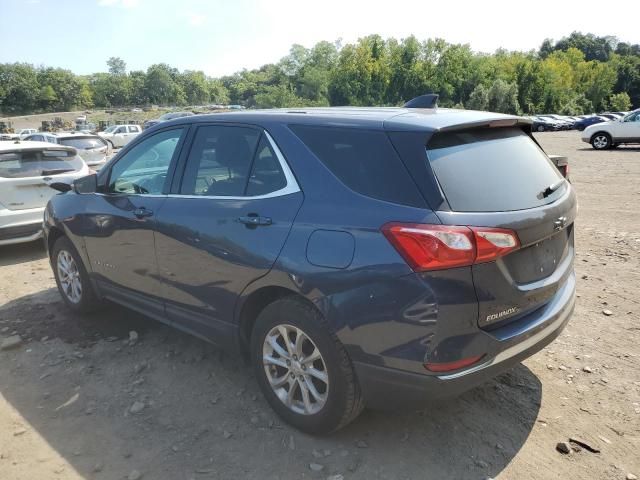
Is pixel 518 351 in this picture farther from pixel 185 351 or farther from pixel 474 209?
pixel 185 351

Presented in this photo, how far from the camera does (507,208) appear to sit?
8.21ft

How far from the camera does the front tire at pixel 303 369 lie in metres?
2.61

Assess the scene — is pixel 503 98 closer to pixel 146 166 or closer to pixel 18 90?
pixel 146 166

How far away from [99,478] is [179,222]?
1570 millimetres

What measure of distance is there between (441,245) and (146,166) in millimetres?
2637

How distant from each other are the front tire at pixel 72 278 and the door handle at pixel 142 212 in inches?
44.8

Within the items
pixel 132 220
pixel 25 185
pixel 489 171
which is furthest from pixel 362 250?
pixel 25 185

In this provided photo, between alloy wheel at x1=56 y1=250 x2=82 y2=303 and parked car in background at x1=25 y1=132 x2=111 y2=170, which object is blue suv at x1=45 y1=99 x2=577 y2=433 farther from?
parked car in background at x1=25 y1=132 x2=111 y2=170

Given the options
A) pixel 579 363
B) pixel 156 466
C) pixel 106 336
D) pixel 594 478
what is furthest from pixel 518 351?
pixel 106 336

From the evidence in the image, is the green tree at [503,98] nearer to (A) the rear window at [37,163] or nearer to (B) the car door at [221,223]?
(A) the rear window at [37,163]

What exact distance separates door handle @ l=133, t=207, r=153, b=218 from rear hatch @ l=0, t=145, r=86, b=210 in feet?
12.8

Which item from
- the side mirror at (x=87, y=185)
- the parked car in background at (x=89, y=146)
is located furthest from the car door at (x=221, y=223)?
the parked car in background at (x=89, y=146)

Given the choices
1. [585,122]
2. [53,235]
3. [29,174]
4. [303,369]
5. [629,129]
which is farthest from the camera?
[585,122]

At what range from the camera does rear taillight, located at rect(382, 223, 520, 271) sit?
227cm
